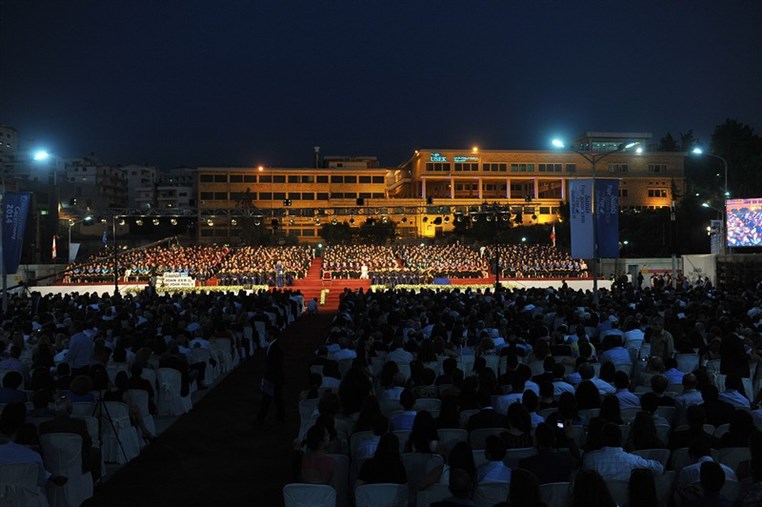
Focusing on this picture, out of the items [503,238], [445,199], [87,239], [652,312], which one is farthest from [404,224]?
[652,312]

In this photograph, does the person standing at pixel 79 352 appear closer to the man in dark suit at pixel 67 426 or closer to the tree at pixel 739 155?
the man in dark suit at pixel 67 426

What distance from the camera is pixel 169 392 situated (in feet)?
37.2

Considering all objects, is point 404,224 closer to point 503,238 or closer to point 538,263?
point 503,238

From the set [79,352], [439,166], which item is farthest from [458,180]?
[79,352]

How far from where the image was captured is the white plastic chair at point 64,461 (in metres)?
6.54

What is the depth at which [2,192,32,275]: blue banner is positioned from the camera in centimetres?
1989

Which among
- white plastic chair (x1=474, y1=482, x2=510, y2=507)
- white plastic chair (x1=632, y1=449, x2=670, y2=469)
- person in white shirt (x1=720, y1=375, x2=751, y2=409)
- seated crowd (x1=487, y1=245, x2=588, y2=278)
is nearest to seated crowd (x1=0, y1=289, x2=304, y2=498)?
white plastic chair (x1=474, y1=482, x2=510, y2=507)

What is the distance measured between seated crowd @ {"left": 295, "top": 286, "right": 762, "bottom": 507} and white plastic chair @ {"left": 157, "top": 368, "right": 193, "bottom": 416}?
102 inches

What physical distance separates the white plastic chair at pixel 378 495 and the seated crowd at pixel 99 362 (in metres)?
2.94

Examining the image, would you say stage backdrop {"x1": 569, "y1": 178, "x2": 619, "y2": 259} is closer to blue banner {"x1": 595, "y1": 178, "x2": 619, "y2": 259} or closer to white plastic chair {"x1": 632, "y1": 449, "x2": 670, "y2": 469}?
blue banner {"x1": 595, "y1": 178, "x2": 619, "y2": 259}

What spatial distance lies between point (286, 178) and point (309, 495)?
84.5 metres

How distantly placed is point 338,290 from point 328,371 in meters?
28.8

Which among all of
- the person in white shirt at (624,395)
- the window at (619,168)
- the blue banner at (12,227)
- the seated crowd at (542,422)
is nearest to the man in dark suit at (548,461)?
the seated crowd at (542,422)

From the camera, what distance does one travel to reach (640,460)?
5355 mm
